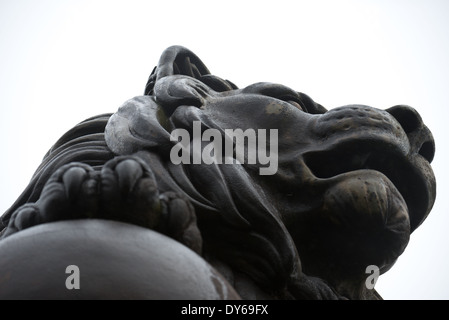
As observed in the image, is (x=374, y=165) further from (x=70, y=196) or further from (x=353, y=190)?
(x=70, y=196)

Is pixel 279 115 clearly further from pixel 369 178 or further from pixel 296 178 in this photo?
pixel 369 178

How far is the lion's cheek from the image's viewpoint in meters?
2.56

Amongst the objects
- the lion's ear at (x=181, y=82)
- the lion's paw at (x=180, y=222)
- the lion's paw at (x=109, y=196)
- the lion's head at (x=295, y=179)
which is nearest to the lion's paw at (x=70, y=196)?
the lion's paw at (x=109, y=196)

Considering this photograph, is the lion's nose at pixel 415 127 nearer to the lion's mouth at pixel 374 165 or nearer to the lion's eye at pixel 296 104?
the lion's mouth at pixel 374 165

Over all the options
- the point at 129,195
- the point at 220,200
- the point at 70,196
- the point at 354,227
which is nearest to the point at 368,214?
the point at 354,227

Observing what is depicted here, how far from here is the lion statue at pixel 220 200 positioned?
196cm

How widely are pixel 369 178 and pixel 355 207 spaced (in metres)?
0.14

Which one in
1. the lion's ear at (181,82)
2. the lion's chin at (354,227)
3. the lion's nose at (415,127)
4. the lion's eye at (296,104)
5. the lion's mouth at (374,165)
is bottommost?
the lion's chin at (354,227)

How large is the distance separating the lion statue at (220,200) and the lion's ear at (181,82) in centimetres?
1

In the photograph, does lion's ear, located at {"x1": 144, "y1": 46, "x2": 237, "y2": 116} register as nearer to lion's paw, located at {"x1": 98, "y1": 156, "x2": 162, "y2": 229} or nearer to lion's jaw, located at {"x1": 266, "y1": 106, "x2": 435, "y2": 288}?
lion's jaw, located at {"x1": 266, "y1": 106, "x2": 435, "y2": 288}

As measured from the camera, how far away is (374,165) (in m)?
2.85

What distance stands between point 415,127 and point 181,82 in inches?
44.2
